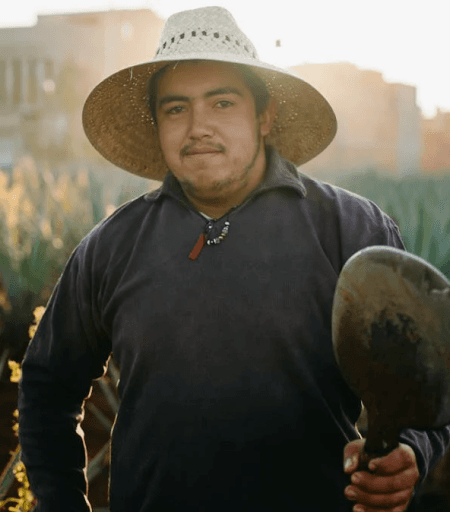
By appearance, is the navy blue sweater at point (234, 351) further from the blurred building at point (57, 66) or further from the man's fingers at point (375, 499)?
the blurred building at point (57, 66)

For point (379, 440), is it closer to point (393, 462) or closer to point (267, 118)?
point (393, 462)

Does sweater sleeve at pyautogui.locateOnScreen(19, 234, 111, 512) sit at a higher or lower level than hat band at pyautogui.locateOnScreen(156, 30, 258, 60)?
lower

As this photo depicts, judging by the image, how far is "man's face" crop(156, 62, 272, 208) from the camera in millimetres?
1965

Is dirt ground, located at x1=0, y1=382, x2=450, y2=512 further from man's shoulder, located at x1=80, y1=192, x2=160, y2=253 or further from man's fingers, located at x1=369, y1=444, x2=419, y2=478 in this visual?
man's fingers, located at x1=369, y1=444, x2=419, y2=478

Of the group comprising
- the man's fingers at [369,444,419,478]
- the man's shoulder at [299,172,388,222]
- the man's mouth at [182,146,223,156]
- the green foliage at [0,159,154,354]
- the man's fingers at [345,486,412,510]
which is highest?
the man's mouth at [182,146,223,156]

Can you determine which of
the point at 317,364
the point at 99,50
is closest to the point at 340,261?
the point at 317,364

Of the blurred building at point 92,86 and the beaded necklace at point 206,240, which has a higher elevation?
the beaded necklace at point 206,240

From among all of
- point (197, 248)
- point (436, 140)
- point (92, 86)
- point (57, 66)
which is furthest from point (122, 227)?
point (436, 140)

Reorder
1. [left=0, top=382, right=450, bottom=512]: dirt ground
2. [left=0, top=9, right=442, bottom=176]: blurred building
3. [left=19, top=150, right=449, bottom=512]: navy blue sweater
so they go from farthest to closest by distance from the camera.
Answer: [left=0, top=9, right=442, bottom=176]: blurred building, [left=0, top=382, right=450, bottom=512]: dirt ground, [left=19, top=150, right=449, bottom=512]: navy blue sweater

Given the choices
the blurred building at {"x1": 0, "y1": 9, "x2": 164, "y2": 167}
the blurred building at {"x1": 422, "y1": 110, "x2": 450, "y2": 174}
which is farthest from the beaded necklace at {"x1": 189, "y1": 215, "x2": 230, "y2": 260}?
the blurred building at {"x1": 422, "y1": 110, "x2": 450, "y2": 174}

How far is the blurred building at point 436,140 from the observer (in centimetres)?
6162

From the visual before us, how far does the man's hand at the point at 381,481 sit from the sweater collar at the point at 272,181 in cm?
80

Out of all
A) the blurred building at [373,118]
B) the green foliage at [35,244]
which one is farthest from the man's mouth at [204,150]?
the blurred building at [373,118]

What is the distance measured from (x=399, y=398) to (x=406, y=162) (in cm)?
5739
